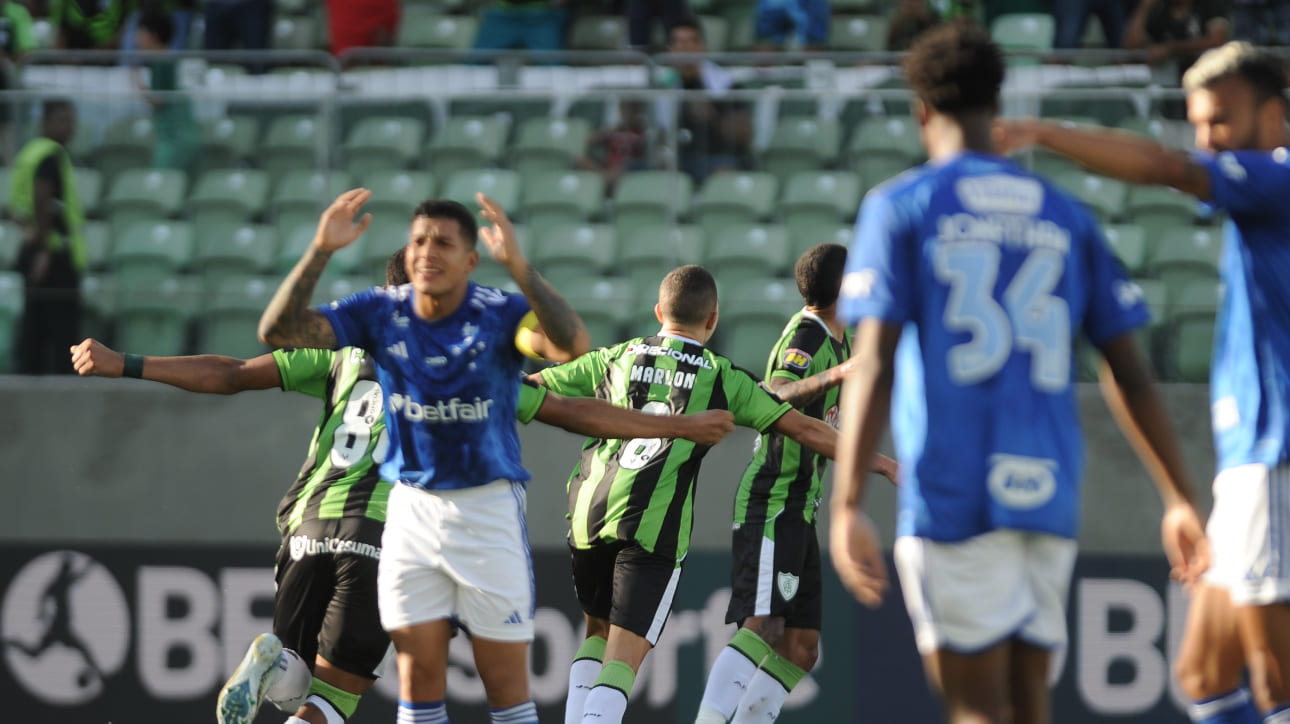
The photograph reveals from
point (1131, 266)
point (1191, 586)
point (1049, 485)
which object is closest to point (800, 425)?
point (1191, 586)

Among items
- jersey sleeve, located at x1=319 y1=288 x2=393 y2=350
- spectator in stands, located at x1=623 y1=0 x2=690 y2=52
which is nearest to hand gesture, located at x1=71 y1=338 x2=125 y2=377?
jersey sleeve, located at x1=319 y1=288 x2=393 y2=350

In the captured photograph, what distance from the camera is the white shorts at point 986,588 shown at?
3.53 m

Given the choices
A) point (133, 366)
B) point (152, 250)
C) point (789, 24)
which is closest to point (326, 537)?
point (133, 366)

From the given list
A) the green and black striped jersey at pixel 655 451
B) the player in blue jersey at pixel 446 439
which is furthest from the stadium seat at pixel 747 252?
the player in blue jersey at pixel 446 439

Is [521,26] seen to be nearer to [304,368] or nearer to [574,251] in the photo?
[574,251]

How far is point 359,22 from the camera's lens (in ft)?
37.8

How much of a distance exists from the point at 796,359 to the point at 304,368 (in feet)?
7.26

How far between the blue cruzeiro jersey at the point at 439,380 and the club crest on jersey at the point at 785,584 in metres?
1.94

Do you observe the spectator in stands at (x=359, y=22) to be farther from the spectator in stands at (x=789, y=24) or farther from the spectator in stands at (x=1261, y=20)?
the spectator in stands at (x=1261, y=20)

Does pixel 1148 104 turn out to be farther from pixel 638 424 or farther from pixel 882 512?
pixel 638 424

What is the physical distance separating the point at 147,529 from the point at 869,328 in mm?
6075

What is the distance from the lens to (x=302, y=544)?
6.38 meters

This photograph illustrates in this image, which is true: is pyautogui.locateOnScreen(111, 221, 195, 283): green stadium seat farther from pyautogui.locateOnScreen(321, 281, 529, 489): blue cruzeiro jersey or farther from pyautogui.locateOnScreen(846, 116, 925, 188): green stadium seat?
pyautogui.locateOnScreen(846, 116, 925, 188): green stadium seat

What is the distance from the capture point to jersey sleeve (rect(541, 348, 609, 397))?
666cm
